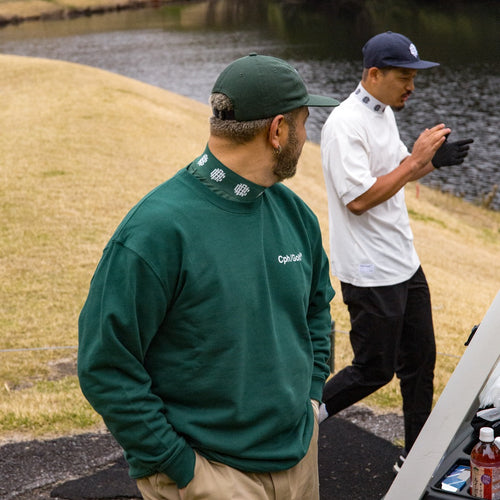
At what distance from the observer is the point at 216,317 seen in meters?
2.23

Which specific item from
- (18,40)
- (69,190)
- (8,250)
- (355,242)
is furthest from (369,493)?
(18,40)

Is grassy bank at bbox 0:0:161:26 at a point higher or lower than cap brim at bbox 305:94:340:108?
lower

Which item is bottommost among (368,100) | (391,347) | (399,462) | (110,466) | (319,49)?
(319,49)

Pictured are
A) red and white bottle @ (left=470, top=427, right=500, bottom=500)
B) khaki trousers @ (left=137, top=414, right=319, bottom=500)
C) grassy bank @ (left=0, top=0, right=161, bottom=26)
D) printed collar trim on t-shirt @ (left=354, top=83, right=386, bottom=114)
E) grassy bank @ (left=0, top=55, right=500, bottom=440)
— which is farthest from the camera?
grassy bank @ (left=0, top=0, right=161, bottom=26)

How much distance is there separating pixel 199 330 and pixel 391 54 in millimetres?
2243

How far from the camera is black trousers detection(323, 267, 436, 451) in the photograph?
156 inches

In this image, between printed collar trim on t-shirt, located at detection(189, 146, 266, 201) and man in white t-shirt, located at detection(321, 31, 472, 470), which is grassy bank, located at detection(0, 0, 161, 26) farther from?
printed collar trim on t-shirt, located at detection(189, 146, 266, 201)

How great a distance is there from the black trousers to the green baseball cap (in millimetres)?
1797

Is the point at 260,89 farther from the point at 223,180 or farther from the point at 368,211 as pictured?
the point at 368,211

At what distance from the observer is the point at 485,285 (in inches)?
435

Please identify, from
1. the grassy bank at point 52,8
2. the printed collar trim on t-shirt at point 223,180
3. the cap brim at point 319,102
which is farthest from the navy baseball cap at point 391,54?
the grassy bank at point 52,8

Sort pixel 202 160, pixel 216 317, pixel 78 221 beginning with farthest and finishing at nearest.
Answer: pixel 78 221, pixel 202 160, pixel 216 317

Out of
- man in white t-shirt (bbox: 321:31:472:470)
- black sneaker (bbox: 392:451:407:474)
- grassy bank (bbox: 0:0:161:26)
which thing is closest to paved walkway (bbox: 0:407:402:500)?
black sneaker (bbox: 392:451:407:474)

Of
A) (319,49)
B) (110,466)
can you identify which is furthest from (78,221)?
(319,49)
